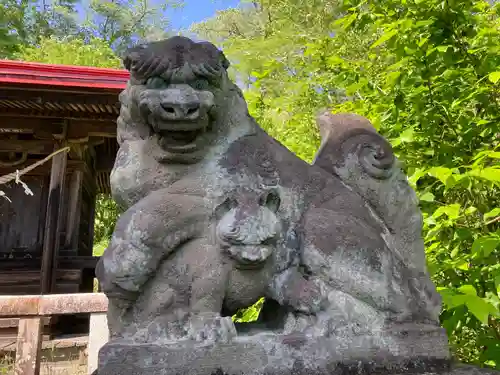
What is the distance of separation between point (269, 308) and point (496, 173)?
94cm

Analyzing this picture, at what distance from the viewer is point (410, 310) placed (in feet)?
4.76

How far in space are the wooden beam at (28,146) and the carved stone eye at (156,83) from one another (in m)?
5.34

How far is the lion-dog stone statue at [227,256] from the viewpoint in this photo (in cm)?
128

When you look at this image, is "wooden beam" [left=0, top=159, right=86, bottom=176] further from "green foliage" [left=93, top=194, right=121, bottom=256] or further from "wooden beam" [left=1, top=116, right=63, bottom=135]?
"green foliage" [left=93, top=194, right=121, bottom=256]

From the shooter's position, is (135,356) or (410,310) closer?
(135,356)

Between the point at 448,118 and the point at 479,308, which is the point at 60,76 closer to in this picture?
the point at 448,118

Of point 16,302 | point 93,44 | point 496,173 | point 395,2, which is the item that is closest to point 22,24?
point 93,44

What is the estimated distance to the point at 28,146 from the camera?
6.34 m

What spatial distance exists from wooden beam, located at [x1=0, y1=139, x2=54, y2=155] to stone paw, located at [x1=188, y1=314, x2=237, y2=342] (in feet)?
18.1

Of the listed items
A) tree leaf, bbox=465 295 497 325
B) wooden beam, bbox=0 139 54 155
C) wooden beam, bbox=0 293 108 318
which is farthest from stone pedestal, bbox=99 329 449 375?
wooden beam, bbox=0 139 54 155

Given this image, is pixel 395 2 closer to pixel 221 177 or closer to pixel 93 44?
pixel 221 177

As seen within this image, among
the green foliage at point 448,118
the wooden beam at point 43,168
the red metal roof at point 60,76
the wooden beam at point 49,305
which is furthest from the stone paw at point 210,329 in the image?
the wooden beam at point 43,168

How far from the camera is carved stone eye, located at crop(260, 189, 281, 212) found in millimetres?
1406

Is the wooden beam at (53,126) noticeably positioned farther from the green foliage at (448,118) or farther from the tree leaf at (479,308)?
the tree leaf at (479,308)
